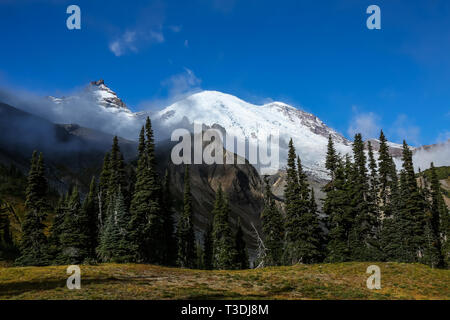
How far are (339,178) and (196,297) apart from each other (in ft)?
129

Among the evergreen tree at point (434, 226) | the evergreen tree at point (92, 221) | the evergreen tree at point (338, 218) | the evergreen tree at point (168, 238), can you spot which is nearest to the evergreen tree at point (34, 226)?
the evergreen tree at point (92, 221)

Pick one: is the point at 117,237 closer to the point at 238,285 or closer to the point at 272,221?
the point at 238,285

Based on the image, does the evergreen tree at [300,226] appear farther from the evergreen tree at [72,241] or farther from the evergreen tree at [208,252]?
the evergreen tree at [208,252]

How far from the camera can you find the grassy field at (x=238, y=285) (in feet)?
75.8

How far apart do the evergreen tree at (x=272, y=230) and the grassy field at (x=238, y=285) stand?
86.6 ft

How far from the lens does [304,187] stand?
185 ft

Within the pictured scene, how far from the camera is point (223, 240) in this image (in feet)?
222

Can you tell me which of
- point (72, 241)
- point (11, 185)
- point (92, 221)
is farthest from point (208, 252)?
point (11, 185)

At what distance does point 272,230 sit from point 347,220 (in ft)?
51.9

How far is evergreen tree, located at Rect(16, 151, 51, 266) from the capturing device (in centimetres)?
5378

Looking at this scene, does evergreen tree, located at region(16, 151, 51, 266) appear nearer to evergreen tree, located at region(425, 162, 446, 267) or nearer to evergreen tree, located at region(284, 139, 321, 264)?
evergreen tree, located at region(284, 139, 321, 264)

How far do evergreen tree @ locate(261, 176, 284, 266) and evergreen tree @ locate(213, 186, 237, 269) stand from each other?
6.30 meters
